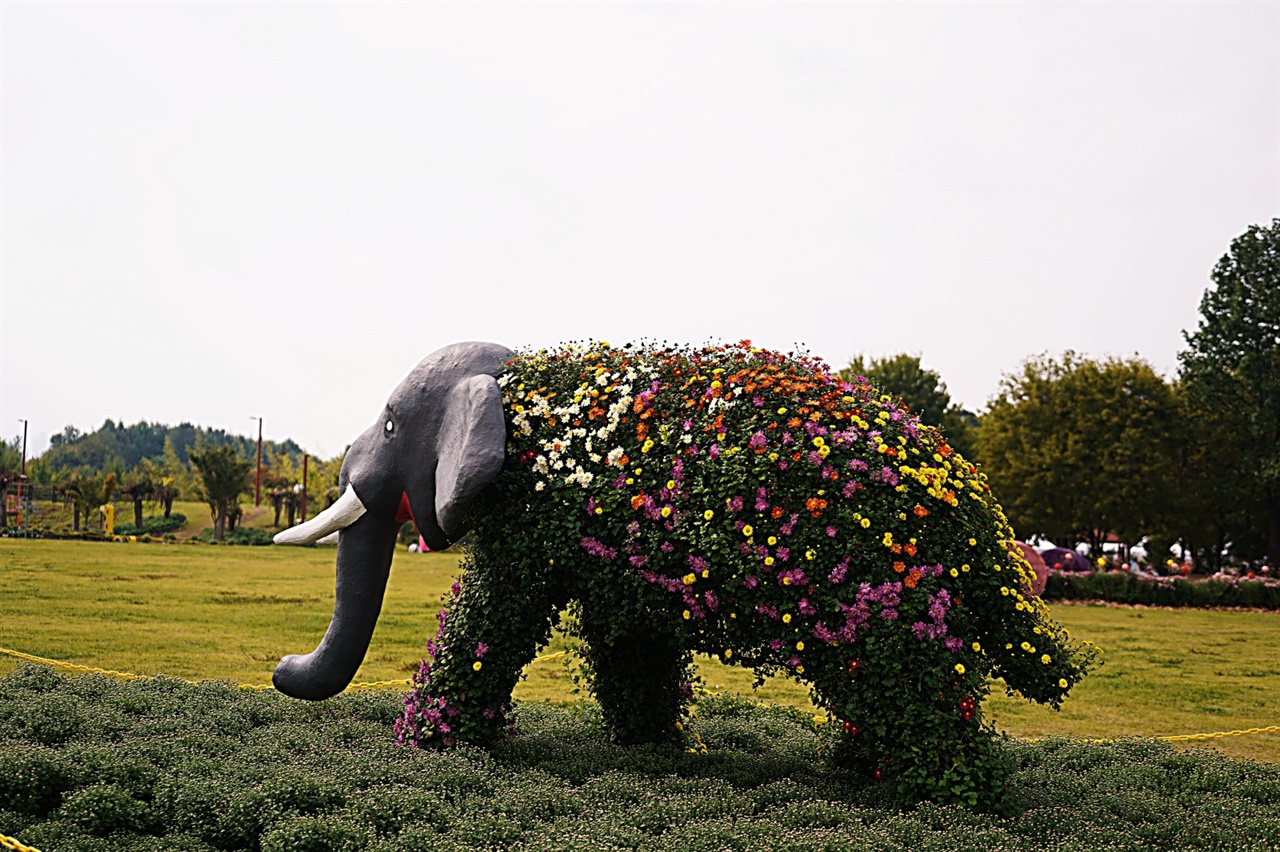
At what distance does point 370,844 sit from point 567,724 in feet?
10.5

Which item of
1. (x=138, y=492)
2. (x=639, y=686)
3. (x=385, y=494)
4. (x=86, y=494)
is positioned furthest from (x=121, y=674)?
(x=138, y=492)

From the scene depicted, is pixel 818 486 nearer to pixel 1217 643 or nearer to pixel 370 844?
pixel 370 844

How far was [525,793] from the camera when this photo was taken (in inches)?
220

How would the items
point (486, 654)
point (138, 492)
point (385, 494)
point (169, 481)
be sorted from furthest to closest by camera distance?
point (169, 481) → point (138, 492) → point (385, 494) → point (486, 654)

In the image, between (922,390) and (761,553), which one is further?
(922,390)

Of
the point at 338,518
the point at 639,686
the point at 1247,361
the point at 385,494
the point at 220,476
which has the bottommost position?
the point at 639,686

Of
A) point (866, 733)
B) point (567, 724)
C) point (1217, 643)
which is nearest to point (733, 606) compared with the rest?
point (866, 733)

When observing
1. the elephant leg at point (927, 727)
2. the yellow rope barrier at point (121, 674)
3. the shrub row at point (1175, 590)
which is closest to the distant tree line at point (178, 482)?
the yellow rope barrier at point (121, 674)

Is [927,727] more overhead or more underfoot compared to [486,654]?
more underfoot

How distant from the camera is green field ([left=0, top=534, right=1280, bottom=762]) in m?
11.1

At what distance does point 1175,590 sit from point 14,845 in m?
23.2

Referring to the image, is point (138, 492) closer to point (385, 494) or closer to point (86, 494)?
point (86, 494)

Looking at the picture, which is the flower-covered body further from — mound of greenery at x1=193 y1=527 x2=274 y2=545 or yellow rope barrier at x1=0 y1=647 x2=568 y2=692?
mound of greenery at x1=193 y1=527 x2=274 y2=545

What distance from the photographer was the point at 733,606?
5688 millimetres
